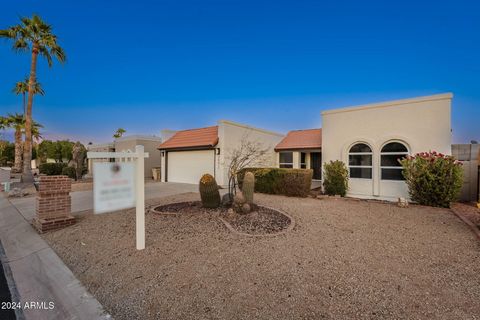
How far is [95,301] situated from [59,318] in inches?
13.9

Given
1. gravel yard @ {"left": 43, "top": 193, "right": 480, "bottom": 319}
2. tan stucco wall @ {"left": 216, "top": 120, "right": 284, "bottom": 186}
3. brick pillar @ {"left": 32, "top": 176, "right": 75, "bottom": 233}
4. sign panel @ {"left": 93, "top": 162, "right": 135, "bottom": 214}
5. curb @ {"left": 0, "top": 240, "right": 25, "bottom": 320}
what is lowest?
curb @ {"left": 0, "top": 240, "right": 25, "bottom": 320}

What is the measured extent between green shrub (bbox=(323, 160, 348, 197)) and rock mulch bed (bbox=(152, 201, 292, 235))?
4980 mm

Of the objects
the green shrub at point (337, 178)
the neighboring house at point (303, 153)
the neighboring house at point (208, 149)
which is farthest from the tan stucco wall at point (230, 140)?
the green shrub at point (337, 178)

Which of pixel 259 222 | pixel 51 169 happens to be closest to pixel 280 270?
pixel 259 222

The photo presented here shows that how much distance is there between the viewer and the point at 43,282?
3131 mm

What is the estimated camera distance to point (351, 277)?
3.05m

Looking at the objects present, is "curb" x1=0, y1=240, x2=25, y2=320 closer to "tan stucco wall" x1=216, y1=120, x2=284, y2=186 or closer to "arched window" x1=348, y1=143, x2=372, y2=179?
"tan stucco wall" x1=216, y1=120, x2=284, y2=186

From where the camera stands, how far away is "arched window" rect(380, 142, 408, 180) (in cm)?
909

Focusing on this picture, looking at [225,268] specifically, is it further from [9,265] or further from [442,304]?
[9,265]

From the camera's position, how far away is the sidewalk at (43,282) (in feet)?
8.16

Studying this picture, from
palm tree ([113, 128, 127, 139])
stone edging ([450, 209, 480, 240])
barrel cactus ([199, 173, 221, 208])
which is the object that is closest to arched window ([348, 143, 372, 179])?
stone edging ([450, 209, 480, 240])

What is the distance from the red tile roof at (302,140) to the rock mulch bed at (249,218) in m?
8.30

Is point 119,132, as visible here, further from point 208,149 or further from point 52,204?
point 52,204

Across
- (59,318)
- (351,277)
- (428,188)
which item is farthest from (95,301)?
(428,188)
